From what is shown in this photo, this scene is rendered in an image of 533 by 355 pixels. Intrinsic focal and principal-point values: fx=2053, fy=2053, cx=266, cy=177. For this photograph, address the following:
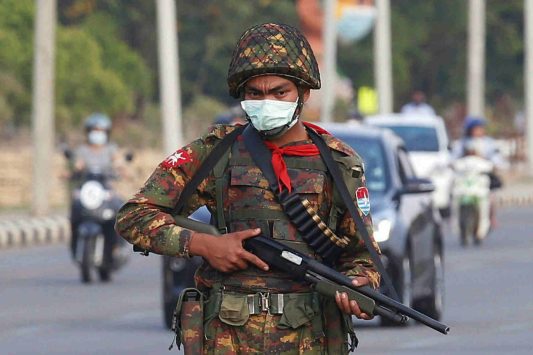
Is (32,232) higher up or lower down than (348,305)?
lower down

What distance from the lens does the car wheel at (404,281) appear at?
15102mm

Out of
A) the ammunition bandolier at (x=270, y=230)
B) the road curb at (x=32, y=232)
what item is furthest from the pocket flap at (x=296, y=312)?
the road curb at (x=32, y=232)

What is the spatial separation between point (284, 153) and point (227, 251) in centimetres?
38

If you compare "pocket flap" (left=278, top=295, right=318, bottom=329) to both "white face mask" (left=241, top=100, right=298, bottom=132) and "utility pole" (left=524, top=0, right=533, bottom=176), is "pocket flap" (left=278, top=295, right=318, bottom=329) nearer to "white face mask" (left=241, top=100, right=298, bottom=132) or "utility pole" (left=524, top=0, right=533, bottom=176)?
"white face mask" (left=241, top=100, right=298, bottom=132)

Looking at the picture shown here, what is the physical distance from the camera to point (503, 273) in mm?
21266

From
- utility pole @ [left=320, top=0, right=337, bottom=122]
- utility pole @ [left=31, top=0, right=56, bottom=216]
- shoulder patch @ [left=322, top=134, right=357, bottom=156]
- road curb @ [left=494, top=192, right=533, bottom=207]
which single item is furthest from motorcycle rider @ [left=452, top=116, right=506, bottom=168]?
shoulder patch @ [left=322, top=134, right=357, bottom=156]

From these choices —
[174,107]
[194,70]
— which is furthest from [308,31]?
[174,107]

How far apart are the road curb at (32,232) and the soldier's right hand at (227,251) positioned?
71.1 ft

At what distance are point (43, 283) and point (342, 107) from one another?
28595mm

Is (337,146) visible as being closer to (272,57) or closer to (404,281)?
(272,57)

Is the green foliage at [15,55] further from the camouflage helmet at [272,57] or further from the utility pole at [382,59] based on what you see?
the camouflage helmet at [272,57]

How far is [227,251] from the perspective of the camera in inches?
237

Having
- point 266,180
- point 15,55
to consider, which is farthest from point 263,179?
point 15,55

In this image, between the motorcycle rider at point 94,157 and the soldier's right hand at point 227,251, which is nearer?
the soldier's right hand at point 227,251
